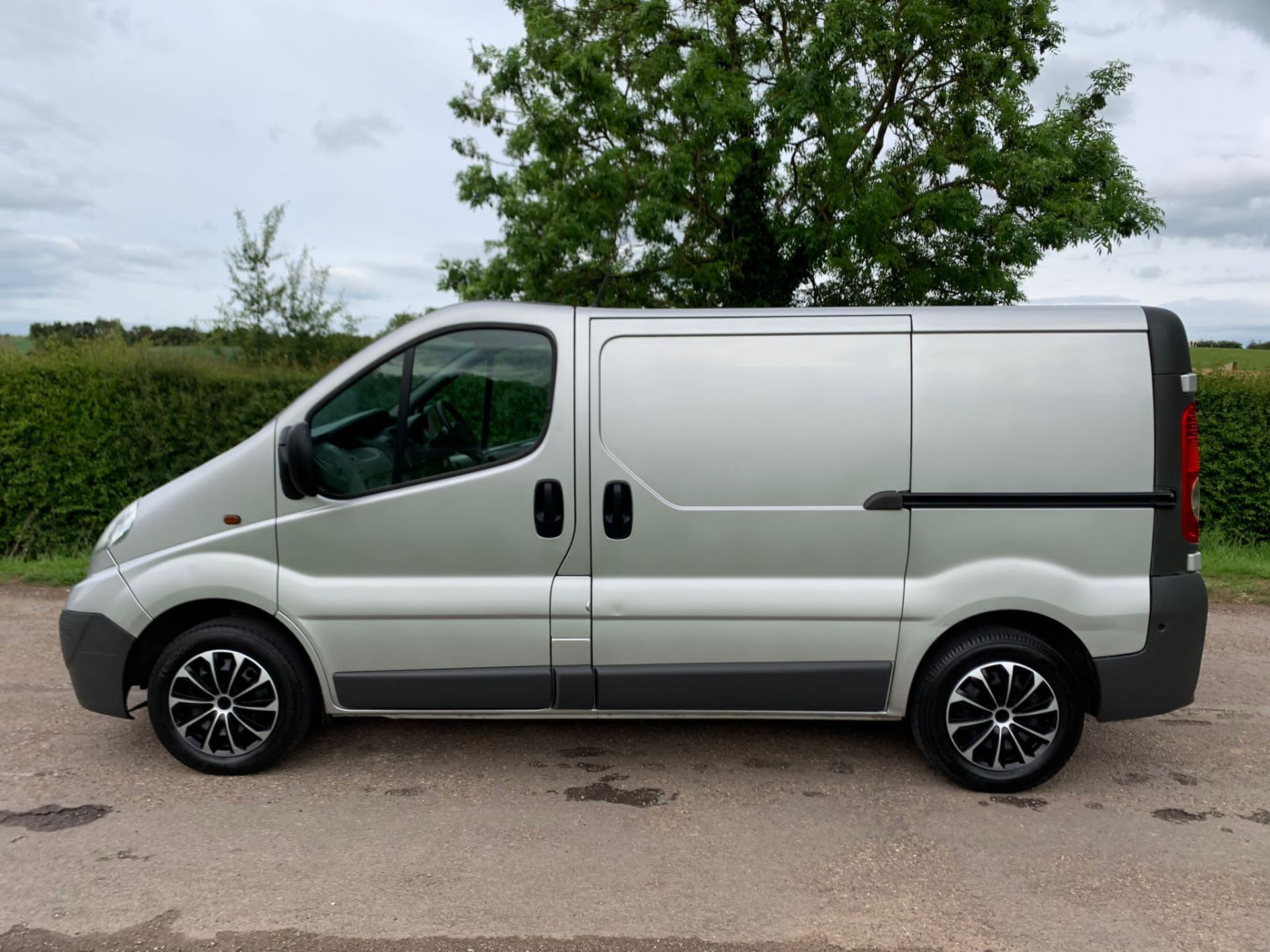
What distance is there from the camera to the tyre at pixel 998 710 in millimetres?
4086

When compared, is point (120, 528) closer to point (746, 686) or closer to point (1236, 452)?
point (746, 686)

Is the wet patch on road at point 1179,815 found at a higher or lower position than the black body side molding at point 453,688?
lower

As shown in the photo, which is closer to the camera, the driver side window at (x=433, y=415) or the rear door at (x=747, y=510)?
the rear door at (x=747, y=510)

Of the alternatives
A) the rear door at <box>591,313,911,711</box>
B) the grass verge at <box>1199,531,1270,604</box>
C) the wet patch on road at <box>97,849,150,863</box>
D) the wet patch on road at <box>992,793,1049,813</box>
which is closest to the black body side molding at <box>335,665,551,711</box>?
the rear door at <box>591,313,911,711</box>

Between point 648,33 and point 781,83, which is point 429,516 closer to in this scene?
point 781,83

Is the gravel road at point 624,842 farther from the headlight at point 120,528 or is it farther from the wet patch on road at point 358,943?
the headlight at point 120,528

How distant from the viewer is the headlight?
4258 mm

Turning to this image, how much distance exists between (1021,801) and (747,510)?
1.71 metres

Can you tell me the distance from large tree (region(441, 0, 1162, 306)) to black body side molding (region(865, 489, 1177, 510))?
20.4 feet

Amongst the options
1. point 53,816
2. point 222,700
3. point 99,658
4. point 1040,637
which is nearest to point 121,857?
point 53,816

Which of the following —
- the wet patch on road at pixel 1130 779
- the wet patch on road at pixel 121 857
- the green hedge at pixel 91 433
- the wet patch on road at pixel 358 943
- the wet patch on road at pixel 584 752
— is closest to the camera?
the wet patch on road at pixel 358 943

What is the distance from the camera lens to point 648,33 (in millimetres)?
11328

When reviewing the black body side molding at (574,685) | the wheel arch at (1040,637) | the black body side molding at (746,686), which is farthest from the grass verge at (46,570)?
the wheel arch at (1040,637)

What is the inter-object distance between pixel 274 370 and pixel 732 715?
6969mm
